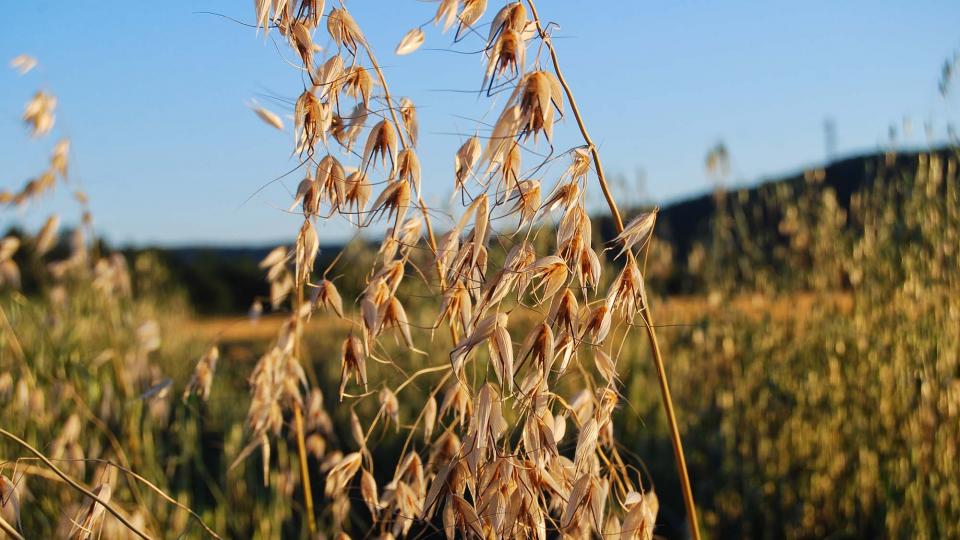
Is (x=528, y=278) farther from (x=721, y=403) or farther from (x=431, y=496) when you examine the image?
(x=721, y=403)

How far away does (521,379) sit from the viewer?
3129mm

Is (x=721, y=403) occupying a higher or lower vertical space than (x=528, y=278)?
lower

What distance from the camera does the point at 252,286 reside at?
17.8 m

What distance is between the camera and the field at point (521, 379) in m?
0.94

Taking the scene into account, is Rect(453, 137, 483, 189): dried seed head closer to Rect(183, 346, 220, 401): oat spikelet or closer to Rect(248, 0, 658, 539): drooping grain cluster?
Rect(248, 0, 658, 539): drooping grain cluster

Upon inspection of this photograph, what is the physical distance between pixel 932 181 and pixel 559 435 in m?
1.95

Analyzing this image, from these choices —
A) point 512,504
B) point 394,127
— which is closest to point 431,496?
point 512,504

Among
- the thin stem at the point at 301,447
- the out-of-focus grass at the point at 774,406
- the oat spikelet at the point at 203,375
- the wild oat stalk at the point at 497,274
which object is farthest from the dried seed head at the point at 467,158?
the out-of-focus grass at the point at 774,406

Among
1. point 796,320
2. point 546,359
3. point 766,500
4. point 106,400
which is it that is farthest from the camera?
point 796,320

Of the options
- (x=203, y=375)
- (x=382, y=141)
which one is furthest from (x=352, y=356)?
(x=203, y=375)

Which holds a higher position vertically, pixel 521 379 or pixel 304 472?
pixel 304 472

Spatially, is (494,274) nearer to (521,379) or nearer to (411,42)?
(411,42)

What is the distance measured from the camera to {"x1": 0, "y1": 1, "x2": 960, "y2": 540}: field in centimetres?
94

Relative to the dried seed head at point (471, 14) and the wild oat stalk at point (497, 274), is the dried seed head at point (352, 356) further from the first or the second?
the dried seed head at point (471, 14)
